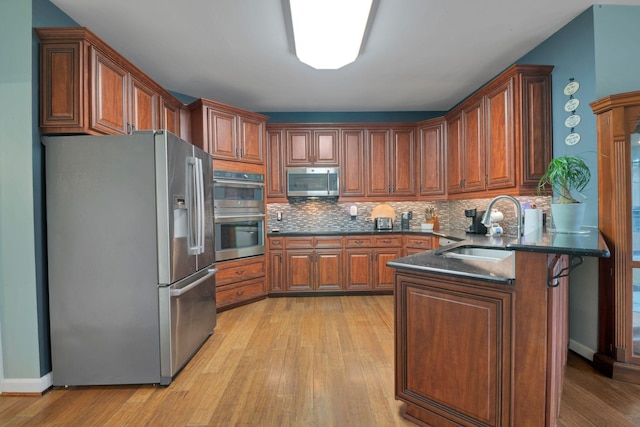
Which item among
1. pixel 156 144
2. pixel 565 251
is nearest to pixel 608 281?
pixel 565 251

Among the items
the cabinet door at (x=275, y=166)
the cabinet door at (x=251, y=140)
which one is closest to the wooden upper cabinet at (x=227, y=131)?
the cabinet door at (x=251, y=140)

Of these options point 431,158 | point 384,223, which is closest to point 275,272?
point 384,223

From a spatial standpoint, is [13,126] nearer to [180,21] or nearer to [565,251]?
[180,21]

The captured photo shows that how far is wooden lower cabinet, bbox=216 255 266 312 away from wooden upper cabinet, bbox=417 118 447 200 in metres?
2.62

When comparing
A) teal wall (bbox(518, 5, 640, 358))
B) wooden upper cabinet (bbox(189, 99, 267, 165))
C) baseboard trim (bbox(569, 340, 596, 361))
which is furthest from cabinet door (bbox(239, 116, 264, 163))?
baseboard trim (bbox(569, 340, 596, 361))

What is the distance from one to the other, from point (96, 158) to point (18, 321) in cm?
124

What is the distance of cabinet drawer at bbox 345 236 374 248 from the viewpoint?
4.49 m

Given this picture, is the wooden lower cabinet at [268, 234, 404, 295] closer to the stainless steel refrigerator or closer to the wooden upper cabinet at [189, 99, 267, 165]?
the wooden upper cabinet at [189, 99, 267, 165]

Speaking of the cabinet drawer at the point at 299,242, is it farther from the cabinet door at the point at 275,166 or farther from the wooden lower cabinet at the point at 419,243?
the wooden lower cabinet at the point at 419,243

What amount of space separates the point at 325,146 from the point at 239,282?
2319 mm

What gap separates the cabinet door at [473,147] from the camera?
3480 mm

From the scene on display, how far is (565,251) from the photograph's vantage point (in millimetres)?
1267

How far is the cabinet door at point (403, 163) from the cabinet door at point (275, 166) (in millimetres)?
1693

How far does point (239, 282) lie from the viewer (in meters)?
3.98
